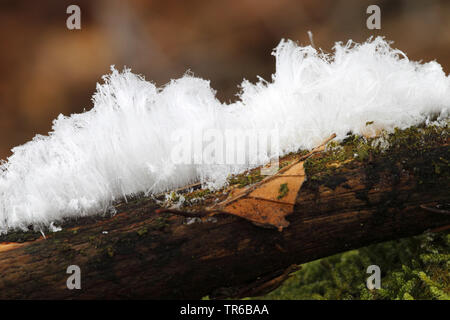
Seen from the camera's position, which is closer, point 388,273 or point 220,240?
point 220,240

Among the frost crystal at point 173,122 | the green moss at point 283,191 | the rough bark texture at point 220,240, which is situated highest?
the frost crystal at point 173,122

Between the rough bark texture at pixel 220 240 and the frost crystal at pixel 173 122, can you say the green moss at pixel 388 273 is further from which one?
the frost crystal at pixel 173 122

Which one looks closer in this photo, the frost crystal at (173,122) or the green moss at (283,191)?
the green moss at (283,191)

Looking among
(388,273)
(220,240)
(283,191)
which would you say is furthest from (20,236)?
(388,273)

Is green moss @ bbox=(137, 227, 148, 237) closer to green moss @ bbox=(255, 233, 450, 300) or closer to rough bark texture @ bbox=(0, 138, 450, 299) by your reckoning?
rough bark texture @ bbox=(0, 138, 450, 299)

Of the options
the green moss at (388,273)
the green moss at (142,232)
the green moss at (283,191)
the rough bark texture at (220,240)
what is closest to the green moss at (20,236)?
the rough bark texture at (220,240)

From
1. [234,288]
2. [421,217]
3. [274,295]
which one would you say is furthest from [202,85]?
[274,295]

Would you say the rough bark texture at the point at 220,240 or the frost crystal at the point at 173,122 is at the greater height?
the frost crystal at the point at 173,122

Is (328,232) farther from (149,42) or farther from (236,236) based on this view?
(149,42)

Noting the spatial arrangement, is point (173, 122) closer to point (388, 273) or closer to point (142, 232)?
point (142, 232)

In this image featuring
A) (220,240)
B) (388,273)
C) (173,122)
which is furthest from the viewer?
(388,273)
